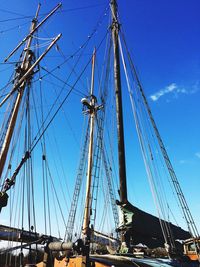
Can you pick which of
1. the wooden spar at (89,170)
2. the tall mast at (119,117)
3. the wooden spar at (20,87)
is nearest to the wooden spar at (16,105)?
the wooden spar at (20,87)

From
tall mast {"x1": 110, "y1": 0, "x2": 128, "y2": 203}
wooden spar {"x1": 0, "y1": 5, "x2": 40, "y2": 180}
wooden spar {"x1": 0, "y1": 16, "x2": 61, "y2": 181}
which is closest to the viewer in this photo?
tall mast {"x1": 110, "y1": 0, "x2": 128, "y2": 203}

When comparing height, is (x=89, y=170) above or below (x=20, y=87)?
below

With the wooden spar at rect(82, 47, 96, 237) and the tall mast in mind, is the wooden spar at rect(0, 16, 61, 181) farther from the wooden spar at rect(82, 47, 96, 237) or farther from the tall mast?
the wooden spar at rect(82, 47, 96, 237)

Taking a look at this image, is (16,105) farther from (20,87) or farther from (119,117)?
(119,117)

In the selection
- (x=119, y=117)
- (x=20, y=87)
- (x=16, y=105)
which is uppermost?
(x=20, y=87)

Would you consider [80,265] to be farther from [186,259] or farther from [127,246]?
[186,259]

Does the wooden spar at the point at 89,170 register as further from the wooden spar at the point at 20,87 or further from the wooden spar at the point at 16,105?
the wooden spar at the point at 20,87

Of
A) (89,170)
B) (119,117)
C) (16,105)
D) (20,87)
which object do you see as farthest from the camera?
(89,170)

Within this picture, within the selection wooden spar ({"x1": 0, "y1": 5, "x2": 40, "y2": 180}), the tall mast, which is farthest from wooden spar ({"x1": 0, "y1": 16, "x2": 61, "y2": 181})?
the tall mast

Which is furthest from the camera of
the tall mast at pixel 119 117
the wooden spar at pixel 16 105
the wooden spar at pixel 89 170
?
the wooden spar at pixel 89 170

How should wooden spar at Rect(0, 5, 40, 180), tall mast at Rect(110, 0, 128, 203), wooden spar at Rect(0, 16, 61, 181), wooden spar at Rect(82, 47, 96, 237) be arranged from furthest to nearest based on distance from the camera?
wooden spar at Rect(82, 47, 96, 237) → wooden spar at Rect(0, 16, 61, 181) → wooden spar at Rect(0, 5, 40, 180) → tall mast at Rect(110, 0, 128, 203)

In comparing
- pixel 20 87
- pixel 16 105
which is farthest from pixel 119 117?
pixel 20 87

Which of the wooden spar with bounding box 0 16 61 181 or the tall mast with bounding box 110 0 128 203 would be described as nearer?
the tall mast with bounding box 110 0 128 203

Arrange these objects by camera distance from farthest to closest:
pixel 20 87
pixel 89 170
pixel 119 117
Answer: pixel 89 170, pixel 20 87, pixel 119 117
